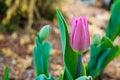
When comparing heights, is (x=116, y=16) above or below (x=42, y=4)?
below

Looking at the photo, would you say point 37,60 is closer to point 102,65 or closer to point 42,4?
point 102,65

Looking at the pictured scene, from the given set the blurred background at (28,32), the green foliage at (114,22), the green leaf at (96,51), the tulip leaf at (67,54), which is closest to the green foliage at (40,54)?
the tulip leaf at (67,54)

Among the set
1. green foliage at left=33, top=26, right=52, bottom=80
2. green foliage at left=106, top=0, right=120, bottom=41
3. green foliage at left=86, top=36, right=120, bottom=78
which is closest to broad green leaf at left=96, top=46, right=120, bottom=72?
green foliage at left=86, top=36, right=120, bottom=78

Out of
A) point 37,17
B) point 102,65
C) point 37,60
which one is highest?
point 37,17

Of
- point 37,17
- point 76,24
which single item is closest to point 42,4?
point 37,17

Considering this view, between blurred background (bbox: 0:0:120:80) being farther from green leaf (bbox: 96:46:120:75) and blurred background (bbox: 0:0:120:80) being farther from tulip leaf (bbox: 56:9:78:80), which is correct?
tulip leaf (bbox: 56:9:78:80)

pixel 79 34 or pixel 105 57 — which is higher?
pixel 79 34

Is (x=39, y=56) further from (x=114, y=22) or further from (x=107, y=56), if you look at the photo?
(x=114, y=22)

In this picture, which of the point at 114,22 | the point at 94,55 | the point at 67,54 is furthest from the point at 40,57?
the point at 114,22
